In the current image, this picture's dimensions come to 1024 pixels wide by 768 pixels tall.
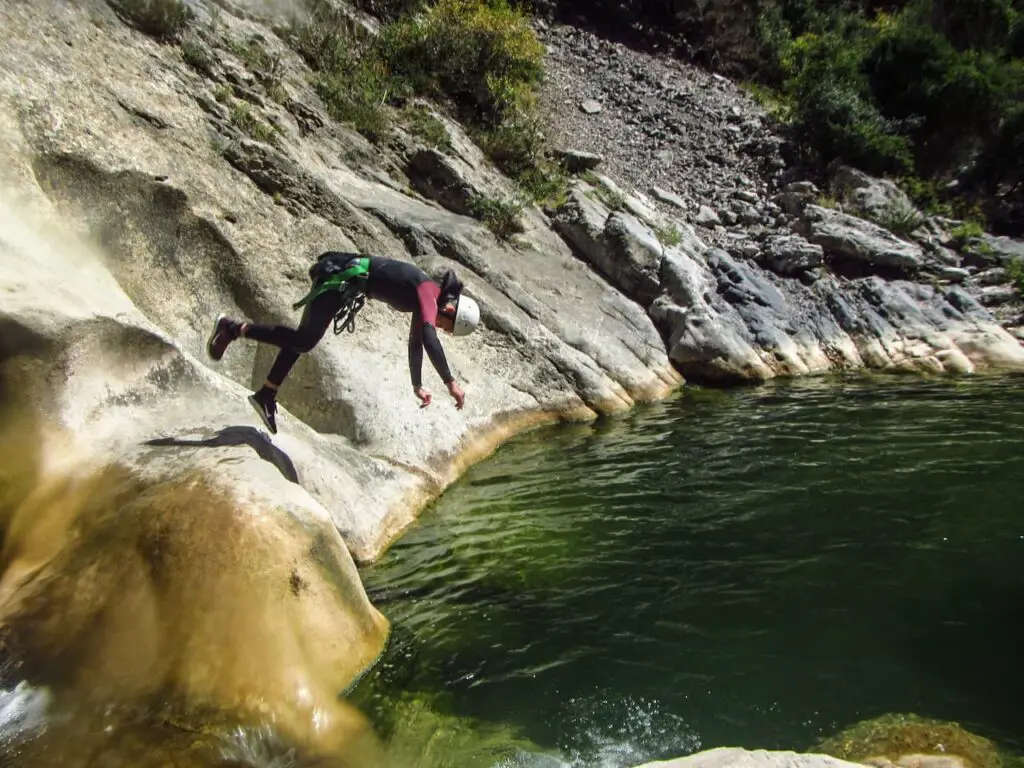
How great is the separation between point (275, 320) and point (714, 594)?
6.03 m

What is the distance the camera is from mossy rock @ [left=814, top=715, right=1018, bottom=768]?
11.9 ft

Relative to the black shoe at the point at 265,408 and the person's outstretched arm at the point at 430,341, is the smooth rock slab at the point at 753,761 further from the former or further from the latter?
the black shoe at the point at 265,408

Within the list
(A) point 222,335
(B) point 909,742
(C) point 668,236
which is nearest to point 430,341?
(A) point 222,335

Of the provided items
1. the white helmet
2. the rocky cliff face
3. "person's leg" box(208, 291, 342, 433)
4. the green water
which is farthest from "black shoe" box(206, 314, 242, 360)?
the green water

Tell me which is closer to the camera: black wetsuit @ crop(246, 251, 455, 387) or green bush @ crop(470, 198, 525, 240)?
black wetsuit @ crop(246, 251, 455, 387)

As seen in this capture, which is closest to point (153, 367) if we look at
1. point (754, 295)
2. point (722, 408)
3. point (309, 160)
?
point (309, 160)

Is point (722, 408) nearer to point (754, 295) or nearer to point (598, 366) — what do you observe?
point (598, 366)

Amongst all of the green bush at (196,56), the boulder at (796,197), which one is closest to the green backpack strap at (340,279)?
the green bush at (196,56)

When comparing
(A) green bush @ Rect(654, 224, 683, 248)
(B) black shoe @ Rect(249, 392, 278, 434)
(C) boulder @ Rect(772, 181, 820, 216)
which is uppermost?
(C) boulder @ Rect(772, 181, 820, 216)

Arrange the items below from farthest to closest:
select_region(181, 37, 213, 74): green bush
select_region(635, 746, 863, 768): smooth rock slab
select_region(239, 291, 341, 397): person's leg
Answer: select_region(181, 37, 213, 74): green bush, select_region(239, 291, 341, 397): person's leg, select_region(635, 746, 863, 768): smooth rock slab

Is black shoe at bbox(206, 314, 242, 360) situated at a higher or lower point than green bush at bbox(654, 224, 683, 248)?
lower

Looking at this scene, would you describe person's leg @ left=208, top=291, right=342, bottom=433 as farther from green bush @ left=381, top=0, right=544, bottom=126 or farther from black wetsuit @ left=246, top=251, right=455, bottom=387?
green bush @ left=381, top=0, right=544, bottom=126

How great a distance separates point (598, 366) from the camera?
1264 cm

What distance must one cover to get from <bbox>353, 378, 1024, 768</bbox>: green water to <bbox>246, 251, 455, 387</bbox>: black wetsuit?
1.96 meters
